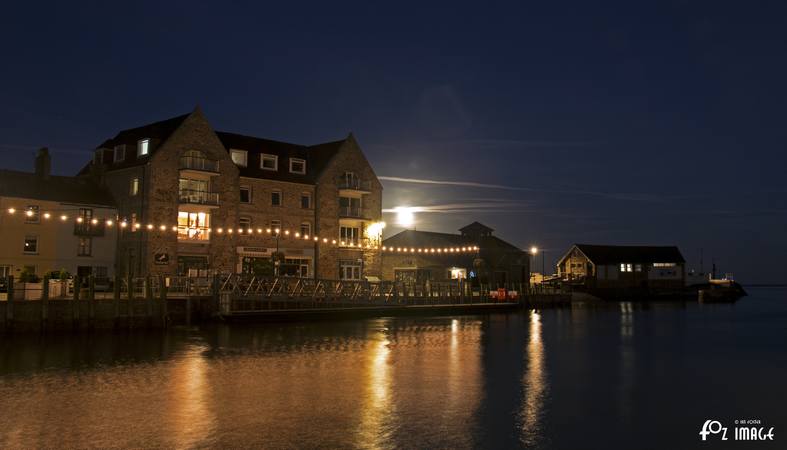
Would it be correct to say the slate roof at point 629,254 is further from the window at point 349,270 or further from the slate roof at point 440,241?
the window at point 349,270

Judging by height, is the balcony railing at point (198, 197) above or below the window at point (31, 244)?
above

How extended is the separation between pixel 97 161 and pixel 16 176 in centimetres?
Result: 701

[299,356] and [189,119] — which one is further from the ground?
[189,119]

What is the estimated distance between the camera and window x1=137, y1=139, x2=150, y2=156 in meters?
53.7

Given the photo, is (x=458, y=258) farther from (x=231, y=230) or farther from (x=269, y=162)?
(x=231, y=230)

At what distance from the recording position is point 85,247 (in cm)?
5334

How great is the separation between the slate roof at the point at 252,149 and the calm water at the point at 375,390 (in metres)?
20.3

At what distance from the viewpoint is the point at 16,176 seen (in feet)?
172

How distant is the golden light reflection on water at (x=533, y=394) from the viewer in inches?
687

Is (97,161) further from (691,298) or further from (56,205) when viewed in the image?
(691,298)

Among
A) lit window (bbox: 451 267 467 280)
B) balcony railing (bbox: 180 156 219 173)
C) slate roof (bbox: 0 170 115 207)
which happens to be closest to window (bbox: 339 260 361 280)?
balcony railing (bbox: 180 156 219 173)

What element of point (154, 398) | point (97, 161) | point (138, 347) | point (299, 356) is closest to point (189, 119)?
point (97, 161)

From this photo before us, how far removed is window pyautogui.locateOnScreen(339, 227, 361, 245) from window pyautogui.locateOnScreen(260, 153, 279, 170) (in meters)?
Result: 8.46

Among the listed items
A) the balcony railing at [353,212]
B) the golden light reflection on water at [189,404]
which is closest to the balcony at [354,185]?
the balcony railing at [353,212]
